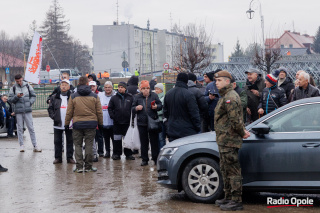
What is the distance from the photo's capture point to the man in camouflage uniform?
7441 millimetres

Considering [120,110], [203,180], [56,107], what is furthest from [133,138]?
[203,180]

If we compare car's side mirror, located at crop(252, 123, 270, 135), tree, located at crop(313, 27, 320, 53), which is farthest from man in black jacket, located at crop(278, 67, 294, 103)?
tree, located at crop(313, 27, 320, 53)

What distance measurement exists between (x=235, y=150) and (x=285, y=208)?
1062 mm

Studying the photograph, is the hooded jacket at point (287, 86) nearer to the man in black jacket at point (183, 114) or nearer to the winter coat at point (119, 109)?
the man in black jacket at point (183, 114)

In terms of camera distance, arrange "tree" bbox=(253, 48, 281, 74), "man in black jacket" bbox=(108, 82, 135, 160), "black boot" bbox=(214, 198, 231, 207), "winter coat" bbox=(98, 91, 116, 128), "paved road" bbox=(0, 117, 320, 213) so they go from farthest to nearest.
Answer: "tree" bbox=(253, 48, 281, 74)
"winter coat" bbox=(98, 91, 116, 128)
"man in black jacket" bbox=(108, 82, 135, 160)
"paved road" bbox=(0, 117, 320, 213)
"black boot" bbox=(214, 198, 231, 207)

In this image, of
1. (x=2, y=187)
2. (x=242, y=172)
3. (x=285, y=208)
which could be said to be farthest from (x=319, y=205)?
(x=2, y=187)

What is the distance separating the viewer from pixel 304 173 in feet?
24.3

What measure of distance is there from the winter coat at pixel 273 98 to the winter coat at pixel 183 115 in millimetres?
1836

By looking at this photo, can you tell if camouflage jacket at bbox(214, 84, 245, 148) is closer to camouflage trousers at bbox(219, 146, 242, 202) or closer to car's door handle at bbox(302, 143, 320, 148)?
camouflage trousers at bbox(219, 146, 242, 202)

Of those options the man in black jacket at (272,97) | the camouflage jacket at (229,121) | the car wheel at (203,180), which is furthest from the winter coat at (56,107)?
the camouflage jacket at (229,121)

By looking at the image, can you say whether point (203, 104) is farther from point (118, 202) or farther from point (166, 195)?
point (118, 202)

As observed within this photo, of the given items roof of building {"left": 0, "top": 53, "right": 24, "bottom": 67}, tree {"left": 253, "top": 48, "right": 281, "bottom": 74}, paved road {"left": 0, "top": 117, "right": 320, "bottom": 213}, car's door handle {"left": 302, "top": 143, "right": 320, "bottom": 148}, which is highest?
roof of building {"left": 0, "top": 53, "right": 24, "bottom": 67}

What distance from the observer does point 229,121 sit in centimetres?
750

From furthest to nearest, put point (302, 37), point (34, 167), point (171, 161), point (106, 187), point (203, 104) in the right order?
point (302, 37) < point (34, 167) < point (203, 104) < point (106, 187) < point (171, 161)
